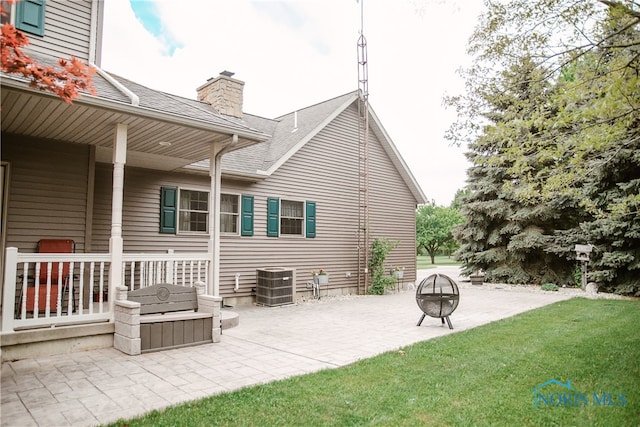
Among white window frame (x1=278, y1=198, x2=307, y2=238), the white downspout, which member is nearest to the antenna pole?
white window frame (x1=278, y1=198, x2=307, y2=238)

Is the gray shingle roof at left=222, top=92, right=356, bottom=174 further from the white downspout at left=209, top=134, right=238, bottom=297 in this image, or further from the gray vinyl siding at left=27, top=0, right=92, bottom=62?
the gray vinyl siding at left=27, top=0, right=92, bottom=62

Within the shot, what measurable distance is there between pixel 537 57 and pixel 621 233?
9961 mm

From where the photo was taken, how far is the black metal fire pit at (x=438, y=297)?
23.2 feet

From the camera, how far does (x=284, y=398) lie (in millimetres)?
3617

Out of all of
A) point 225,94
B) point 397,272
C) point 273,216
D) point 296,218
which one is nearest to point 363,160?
point 296,218

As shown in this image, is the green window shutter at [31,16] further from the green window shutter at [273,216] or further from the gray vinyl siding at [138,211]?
the green window shutter at [273,216]

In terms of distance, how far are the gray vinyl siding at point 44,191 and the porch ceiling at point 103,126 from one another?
24cm

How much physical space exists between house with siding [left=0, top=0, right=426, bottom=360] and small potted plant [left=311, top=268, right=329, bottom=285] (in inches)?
8.5

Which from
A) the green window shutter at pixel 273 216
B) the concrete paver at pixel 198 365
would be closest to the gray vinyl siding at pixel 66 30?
the concrete paver at pixel 198 365

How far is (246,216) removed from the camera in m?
10.4

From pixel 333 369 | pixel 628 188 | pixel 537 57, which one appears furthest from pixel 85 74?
pixel 628 188

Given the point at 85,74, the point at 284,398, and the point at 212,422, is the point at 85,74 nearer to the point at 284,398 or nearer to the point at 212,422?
the point at 212,422

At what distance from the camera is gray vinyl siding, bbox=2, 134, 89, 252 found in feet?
21.8

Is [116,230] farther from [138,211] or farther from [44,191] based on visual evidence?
[138,211]
